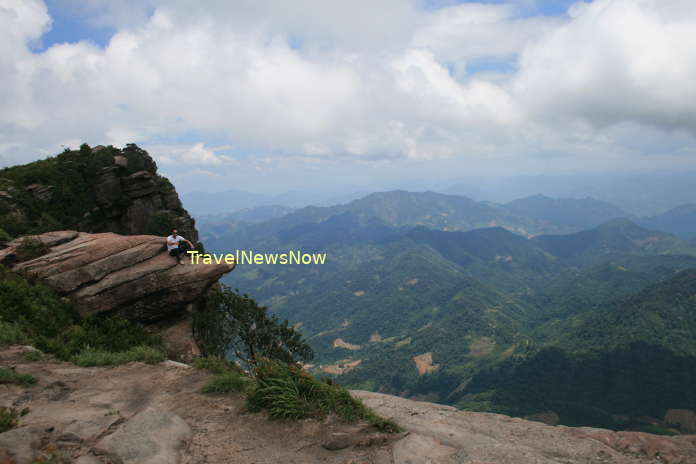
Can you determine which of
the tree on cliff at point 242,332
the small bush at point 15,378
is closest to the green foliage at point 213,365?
the small bush at point 15,378

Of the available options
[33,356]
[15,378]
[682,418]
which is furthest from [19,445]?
[682,418]

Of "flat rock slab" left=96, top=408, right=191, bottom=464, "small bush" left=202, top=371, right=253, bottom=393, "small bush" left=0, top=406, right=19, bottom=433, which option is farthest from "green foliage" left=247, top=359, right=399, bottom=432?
"small bush" left=0, top=406, right=19, bottom=433

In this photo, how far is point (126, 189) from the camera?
48781mm

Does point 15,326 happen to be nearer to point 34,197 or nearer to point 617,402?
point 34,197

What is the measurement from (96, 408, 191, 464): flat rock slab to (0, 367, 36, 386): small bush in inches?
212

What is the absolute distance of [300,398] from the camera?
1220cm

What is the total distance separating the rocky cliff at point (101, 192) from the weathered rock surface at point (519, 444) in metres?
42.9

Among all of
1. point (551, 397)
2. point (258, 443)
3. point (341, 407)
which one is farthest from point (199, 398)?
point (551, 397)

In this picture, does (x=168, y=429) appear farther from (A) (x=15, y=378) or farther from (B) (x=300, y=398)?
(A) (x=15, y=378)

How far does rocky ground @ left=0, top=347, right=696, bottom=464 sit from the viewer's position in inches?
385

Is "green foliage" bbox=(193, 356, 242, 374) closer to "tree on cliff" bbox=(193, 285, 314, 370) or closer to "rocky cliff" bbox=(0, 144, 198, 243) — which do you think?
"tree on cliff" bbox=(193, 285, 314, 370)

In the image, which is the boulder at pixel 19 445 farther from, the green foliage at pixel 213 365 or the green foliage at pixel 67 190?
the green foliage at pixel 67 190

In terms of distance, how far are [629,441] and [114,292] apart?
86.6ft

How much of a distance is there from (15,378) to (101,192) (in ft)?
137
